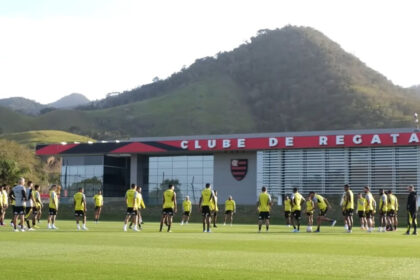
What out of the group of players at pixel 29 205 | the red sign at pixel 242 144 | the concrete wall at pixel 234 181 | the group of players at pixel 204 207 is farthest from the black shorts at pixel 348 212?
the concrete wall at pixel 234 181

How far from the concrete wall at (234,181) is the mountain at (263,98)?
76979 millimetres

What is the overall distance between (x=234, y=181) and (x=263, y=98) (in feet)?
371

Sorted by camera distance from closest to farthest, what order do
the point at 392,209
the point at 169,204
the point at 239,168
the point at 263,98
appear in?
the point at 169,204
the point at 392,209
the point at 239,168
the point at 263,98

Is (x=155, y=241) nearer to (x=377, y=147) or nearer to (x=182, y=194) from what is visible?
(x=377, y=147)

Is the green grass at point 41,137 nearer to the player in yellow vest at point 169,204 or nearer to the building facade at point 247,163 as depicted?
the building facade at point 247,163

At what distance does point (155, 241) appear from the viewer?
65.8ft

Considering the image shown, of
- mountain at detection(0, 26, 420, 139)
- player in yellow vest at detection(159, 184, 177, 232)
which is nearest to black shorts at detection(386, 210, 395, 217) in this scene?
player in yellow vest at detection(159, 184, 177, 232)

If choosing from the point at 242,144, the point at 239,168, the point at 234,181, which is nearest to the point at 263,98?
the point at 239,168

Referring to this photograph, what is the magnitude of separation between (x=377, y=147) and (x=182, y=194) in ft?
57.8

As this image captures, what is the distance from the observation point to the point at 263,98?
170 m

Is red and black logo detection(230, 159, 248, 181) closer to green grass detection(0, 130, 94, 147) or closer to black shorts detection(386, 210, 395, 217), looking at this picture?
black shorts detection(386, 210, 395, 217)

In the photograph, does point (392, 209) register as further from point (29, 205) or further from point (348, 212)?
point (29, 205)

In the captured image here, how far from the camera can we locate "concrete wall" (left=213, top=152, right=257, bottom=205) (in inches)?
2291

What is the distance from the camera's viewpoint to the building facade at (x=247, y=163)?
5284 centimetres
